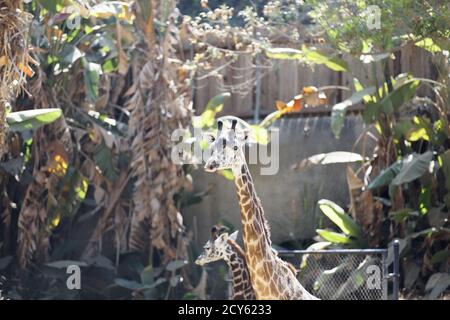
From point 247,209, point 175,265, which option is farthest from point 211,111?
point 247,209

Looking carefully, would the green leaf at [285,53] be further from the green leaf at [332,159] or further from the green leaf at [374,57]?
the green leaf at [332,159]

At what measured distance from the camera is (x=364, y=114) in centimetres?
1451

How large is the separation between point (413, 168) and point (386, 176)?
0.39 meters

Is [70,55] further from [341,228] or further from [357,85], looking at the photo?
[341,228]

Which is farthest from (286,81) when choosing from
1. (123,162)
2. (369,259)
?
(369,259)

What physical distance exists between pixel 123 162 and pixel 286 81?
2733 mm

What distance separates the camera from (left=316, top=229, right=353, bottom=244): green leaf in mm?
14258

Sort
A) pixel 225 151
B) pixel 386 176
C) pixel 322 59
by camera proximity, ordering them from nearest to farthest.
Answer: pixel 225 151 → pixel 386 176 → pixel 322 59

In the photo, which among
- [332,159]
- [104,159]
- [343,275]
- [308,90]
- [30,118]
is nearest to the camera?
[30,118]

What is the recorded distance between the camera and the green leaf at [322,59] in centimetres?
1421

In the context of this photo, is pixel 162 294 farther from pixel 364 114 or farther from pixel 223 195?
pixel 364 114

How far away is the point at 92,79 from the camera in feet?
47.3

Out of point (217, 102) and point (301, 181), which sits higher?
point (217, 102)

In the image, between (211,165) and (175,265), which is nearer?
(211,165)
